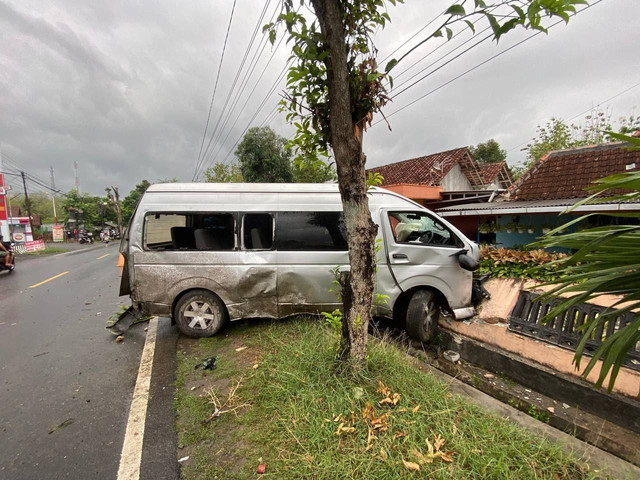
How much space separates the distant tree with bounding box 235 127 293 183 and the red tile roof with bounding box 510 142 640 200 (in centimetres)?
1345

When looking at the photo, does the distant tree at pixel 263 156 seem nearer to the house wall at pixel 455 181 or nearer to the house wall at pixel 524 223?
the house wall at pixel 455 181

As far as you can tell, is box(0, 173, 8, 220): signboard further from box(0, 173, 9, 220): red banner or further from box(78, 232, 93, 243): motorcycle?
box(78, 232, 93, 243): motorcycle

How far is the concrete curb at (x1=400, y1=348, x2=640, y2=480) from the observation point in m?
2.13

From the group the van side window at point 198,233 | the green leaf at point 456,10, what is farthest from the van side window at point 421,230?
the green leaf at point 456,10

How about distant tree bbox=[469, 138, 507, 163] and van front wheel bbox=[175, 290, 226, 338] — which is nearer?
van front wheel bbox=[175, 290, 226, 338]

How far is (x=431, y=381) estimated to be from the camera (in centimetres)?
269

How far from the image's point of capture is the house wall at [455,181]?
17.5 m

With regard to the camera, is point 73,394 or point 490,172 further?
point 490,172

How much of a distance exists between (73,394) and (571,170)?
11920 millimetres

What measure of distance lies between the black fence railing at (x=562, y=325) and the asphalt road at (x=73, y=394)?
448 centimetres

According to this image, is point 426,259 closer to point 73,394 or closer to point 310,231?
point 310,231

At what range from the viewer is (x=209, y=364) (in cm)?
348

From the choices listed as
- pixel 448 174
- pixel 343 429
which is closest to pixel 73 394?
pixel 343 429

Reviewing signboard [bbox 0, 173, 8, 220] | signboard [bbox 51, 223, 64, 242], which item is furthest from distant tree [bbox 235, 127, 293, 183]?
signboard [bbox 51, 223, 64, 242]
